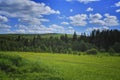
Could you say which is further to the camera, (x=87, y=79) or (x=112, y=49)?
(x=112, y=49)

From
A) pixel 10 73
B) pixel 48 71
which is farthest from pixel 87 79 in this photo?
pixel 10 73

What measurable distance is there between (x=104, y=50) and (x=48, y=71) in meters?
112

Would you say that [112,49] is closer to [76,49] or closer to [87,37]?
[76,49]

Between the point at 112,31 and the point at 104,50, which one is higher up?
the point at 112,31

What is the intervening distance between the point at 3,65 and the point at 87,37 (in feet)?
501

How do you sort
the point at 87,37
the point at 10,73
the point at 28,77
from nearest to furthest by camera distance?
1. the point at 28,77
2. the point at 10,73
3. the point at 87,37

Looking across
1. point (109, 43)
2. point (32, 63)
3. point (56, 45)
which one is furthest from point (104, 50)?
point (32, 63)

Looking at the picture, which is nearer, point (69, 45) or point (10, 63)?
point (10, 63)

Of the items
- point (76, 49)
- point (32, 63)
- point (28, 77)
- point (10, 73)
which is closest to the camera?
point (28, 77)

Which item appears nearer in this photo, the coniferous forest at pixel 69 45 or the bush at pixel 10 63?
the bush at pixel 10 63

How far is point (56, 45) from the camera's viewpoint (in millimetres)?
159000

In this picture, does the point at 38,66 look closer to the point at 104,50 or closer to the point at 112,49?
the point at 112,49

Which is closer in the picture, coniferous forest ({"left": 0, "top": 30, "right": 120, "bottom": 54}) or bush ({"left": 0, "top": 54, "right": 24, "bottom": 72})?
bush ({"left": 0, "top": 54, "right": 24, "bottom": 72})

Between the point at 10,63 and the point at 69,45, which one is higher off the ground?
the point at 10,63
